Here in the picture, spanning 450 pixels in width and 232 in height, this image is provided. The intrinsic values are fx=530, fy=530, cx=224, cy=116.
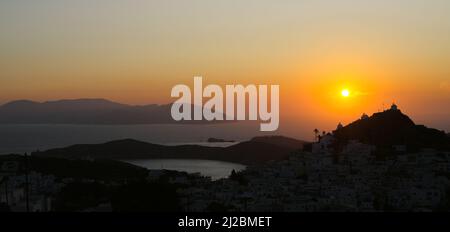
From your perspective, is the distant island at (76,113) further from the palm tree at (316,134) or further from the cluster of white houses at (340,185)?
the cluster of white houses at (340,185)

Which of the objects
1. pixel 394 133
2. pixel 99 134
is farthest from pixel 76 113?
pixel 394 133

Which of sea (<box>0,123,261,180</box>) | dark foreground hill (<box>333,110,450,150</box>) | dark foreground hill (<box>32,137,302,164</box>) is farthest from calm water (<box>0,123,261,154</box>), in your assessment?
dark foreground hill (<box>333,110,450,150</box>)

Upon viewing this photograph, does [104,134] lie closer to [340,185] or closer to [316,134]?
[316,134]

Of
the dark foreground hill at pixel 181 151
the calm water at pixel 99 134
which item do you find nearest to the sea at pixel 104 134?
the calm water at pixel 99 134

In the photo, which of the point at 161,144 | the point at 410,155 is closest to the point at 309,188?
the point at 410,155
